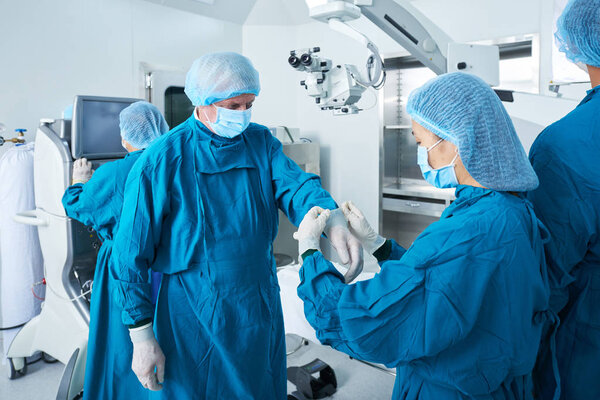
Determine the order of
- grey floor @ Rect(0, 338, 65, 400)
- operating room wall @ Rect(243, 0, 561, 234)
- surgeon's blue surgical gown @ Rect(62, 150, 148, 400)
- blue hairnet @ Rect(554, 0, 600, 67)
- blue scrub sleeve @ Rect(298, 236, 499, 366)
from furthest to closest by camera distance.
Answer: operating room wall @ Rect(243, 0, 561, 234), grey floor @ Rect(0, 338, 65, 400), surgeon's blue surgical gown @ Rect(62, 150, 148, 400), blue hairnet @ Rect(554, 0, 600, 67), blue scrub sleeve @ Rect(298, 236, 499, 366)

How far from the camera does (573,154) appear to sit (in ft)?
3.78

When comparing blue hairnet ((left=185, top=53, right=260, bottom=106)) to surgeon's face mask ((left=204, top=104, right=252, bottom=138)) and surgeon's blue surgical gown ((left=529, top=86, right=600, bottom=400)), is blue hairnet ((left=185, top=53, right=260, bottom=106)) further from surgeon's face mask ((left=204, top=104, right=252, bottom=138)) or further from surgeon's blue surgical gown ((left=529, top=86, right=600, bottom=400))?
surgeon's blue surgical gown ((left=529, top=86, right=600, bottom=400))

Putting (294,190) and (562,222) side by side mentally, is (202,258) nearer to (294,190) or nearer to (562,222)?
(294,190)

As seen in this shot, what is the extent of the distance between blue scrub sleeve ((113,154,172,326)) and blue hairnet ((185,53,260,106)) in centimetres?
25

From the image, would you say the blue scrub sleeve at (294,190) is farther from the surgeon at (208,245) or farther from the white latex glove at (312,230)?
the white latex glove at (312,230)

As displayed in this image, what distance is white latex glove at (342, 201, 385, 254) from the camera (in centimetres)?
128

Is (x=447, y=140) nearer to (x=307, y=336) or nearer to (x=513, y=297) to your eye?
(x=513, y=297)

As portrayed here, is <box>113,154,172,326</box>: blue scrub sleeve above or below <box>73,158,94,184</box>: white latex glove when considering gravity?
below

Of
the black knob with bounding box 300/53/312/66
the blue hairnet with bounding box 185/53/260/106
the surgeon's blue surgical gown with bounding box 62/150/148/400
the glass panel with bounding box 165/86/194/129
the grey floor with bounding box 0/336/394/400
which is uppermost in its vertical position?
the glass panel with bounding box 165/86/194/129

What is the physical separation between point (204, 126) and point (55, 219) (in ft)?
4.54

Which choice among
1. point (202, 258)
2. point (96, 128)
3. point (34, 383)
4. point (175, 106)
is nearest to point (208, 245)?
point (202, 258)

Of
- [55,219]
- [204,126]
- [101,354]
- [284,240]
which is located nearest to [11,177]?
[55,219]

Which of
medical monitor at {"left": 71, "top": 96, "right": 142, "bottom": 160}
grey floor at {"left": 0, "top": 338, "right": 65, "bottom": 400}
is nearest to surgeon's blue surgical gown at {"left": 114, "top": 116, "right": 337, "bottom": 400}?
medical monitor at {"left": 71, "top": 96, "right": 142, "bottom": 160}

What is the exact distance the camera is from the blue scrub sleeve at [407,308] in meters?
0.88
